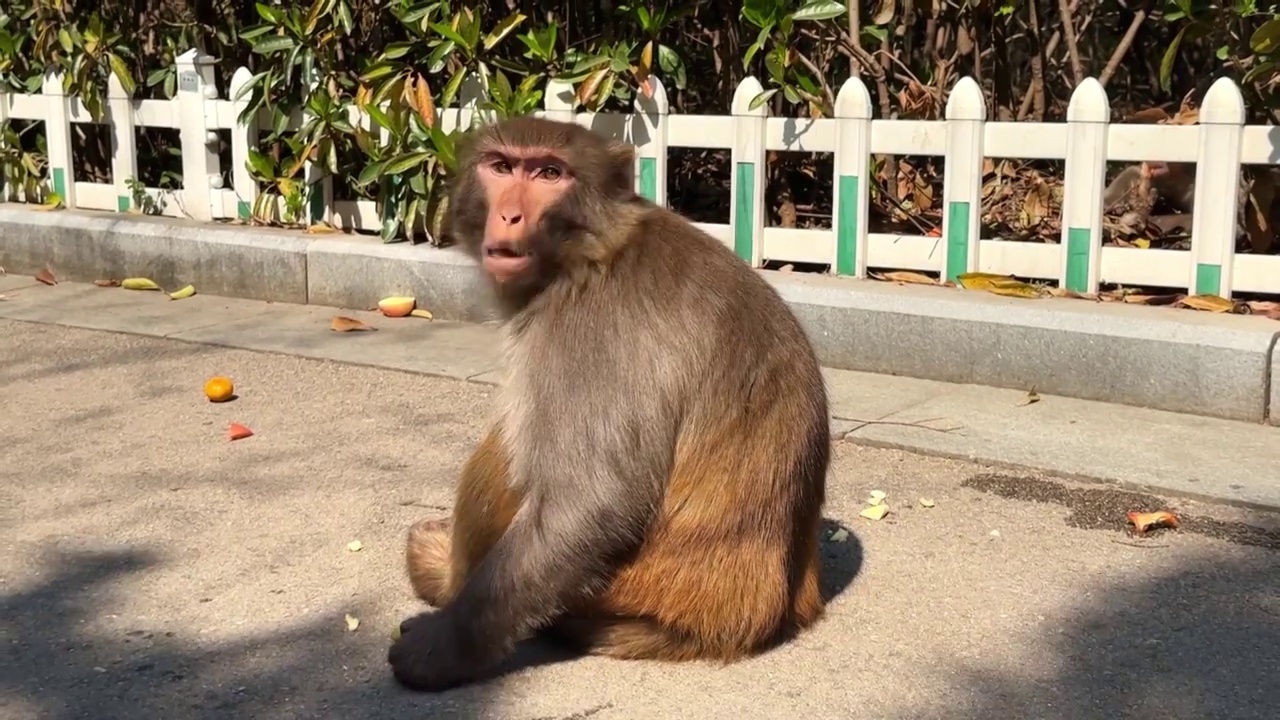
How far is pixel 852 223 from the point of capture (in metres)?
6.65

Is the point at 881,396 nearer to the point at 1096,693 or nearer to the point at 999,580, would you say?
the point at 999,580


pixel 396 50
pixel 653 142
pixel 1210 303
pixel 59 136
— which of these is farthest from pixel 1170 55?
pixel 59 136

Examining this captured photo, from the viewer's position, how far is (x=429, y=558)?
12.5 ft

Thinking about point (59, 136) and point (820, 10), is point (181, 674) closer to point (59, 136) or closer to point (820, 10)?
point (820, 10)

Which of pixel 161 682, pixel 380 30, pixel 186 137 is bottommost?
pixel 161 682

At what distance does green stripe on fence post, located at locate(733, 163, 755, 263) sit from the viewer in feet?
22.7

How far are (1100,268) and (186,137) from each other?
5.20m

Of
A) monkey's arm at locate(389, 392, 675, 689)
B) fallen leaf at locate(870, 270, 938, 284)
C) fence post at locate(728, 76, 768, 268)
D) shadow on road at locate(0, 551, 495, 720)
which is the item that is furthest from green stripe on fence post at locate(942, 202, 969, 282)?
shadow on road at locate(0, 551, 495, 720)

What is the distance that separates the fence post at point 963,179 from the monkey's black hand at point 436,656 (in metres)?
3.75

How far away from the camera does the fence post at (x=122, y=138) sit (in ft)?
29.0

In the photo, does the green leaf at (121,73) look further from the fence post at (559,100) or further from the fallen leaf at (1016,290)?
the fallen leaf at (1016,290)

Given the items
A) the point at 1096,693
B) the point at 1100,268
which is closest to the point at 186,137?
the point at 1100,268

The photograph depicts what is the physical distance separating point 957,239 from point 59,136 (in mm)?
5712

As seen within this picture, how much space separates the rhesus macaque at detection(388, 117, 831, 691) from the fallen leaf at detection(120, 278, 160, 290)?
5.28 metres
